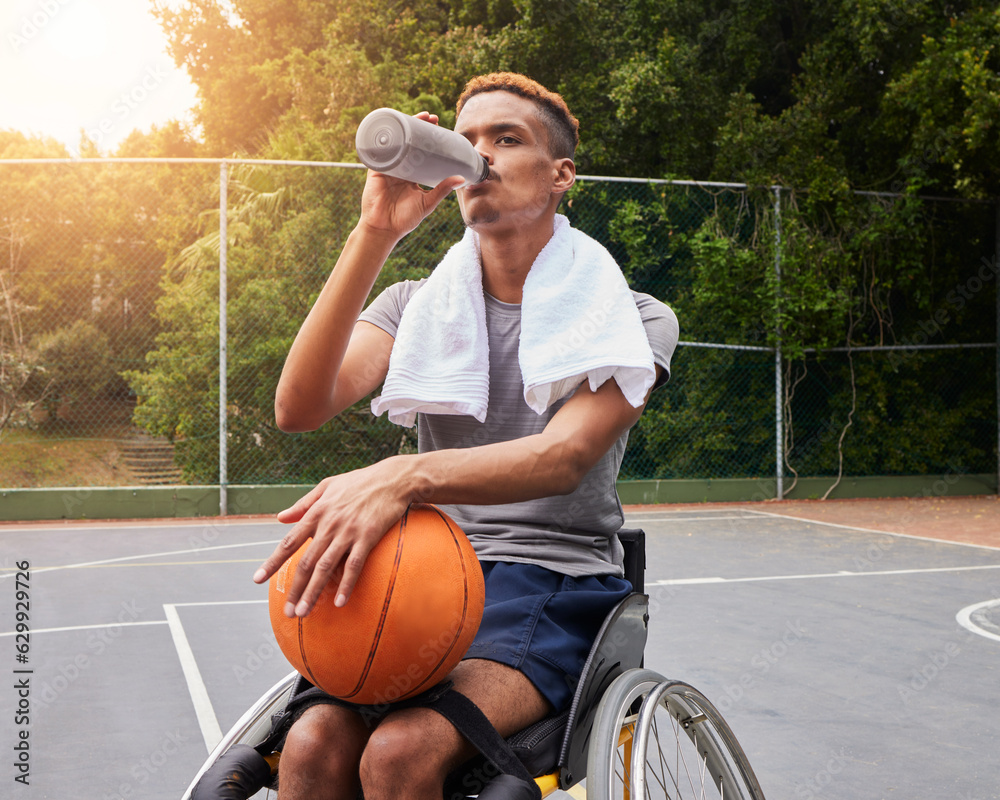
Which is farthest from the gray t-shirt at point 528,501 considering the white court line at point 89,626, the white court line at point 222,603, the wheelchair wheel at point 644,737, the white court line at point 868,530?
the white court line at point 868,530

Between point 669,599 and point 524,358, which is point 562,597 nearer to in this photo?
point 524,358

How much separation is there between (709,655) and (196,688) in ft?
8.02

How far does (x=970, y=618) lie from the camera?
5617 millimetres

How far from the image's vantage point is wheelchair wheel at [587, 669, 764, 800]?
5.36 feet

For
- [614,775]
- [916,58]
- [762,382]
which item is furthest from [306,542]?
[916,58]

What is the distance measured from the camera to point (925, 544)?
28.1 feet

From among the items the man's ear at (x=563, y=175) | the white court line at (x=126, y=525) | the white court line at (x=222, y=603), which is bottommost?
the white court line at (x=222, y=603)

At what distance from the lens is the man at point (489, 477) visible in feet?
4.91

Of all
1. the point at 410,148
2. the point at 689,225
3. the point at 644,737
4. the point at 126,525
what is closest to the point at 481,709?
the point at 644,737

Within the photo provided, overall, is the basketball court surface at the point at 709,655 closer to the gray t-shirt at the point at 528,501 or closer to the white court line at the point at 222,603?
the white court line at the point at 222,603

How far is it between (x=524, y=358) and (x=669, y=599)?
453cm

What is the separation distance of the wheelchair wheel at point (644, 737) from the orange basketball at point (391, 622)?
12.4 inches

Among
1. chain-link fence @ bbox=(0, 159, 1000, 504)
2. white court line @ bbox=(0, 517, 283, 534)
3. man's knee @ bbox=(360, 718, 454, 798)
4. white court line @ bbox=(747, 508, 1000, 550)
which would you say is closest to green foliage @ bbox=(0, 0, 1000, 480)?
chain-link fence @ bbox=(0, 159, 1000, 504)

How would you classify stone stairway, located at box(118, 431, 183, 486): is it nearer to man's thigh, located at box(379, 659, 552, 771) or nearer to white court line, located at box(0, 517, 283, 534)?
white court line, located at box(0, 517, 283, 534)
